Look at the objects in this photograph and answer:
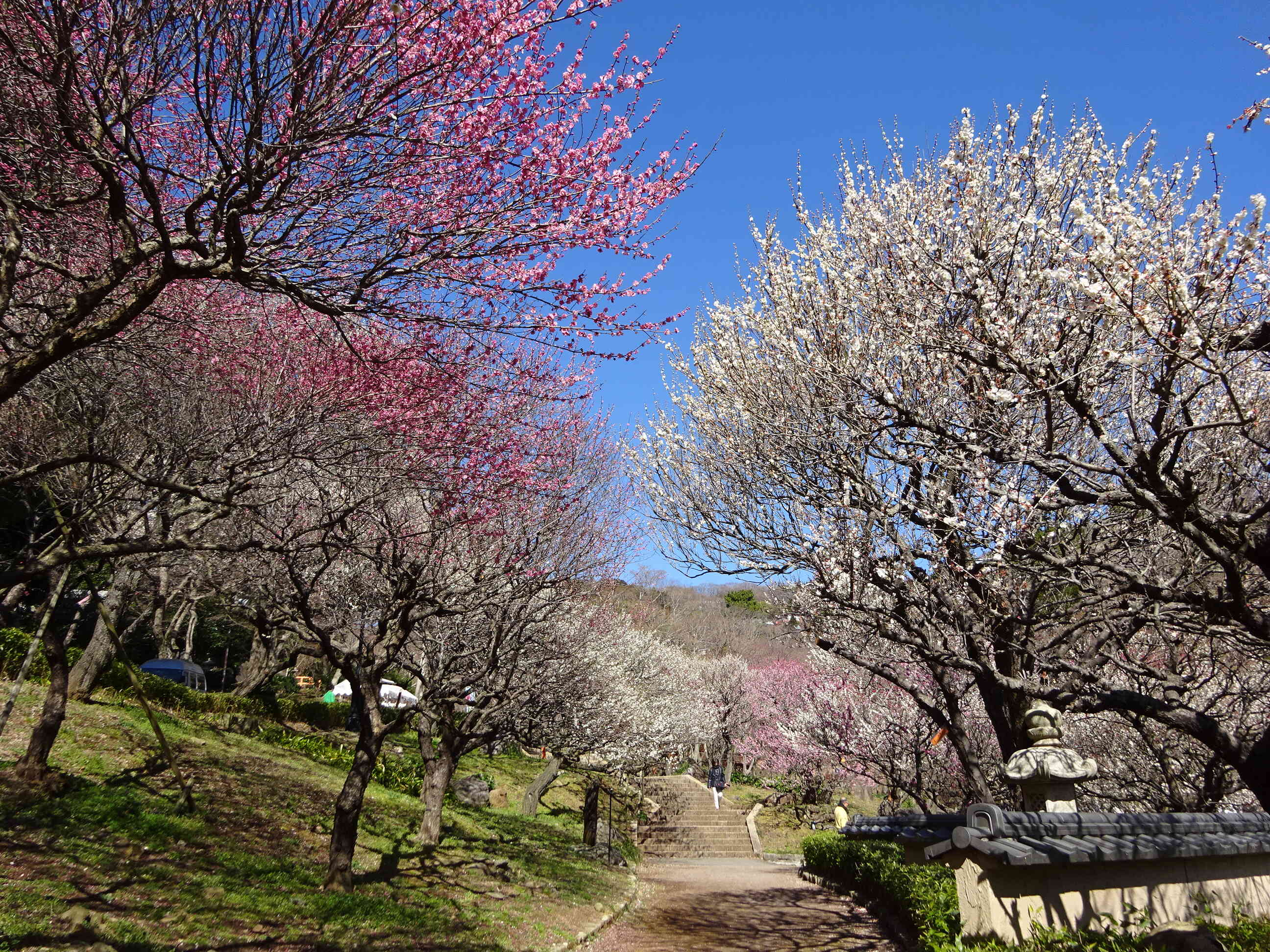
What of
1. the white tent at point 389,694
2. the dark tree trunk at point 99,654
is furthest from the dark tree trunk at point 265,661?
the white tent at point 389,694

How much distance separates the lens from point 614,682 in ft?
69.6

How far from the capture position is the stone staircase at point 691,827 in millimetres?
24844

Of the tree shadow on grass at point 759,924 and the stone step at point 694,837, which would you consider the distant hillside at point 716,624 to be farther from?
the tree shadow on grass at point 759,924

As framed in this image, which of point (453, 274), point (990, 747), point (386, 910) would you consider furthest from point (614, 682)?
point (453, 274)

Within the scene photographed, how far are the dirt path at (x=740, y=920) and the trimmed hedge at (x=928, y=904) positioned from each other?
0.52 m

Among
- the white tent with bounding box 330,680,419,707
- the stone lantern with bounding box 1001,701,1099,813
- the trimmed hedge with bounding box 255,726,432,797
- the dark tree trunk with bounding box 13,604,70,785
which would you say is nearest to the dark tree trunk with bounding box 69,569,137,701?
the trimmed hedge with bounding box 255,726,432,797

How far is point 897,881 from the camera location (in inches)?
445

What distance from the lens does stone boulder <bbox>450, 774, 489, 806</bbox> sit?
63.4 ft

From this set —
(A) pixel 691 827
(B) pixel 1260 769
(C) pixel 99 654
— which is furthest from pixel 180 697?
(B) pixel 1260 769

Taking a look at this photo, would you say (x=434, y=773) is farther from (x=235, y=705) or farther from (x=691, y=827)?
(x=691, y=827)

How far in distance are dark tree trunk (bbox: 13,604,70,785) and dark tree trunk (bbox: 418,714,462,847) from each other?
5.15 metres

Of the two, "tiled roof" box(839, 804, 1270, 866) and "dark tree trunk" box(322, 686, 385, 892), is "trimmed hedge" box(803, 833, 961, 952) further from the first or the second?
"dark tree trunk" box(322, 686, 385, 892)

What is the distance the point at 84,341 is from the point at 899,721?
17351mm

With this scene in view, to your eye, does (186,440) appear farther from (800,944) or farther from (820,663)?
(820,663)
